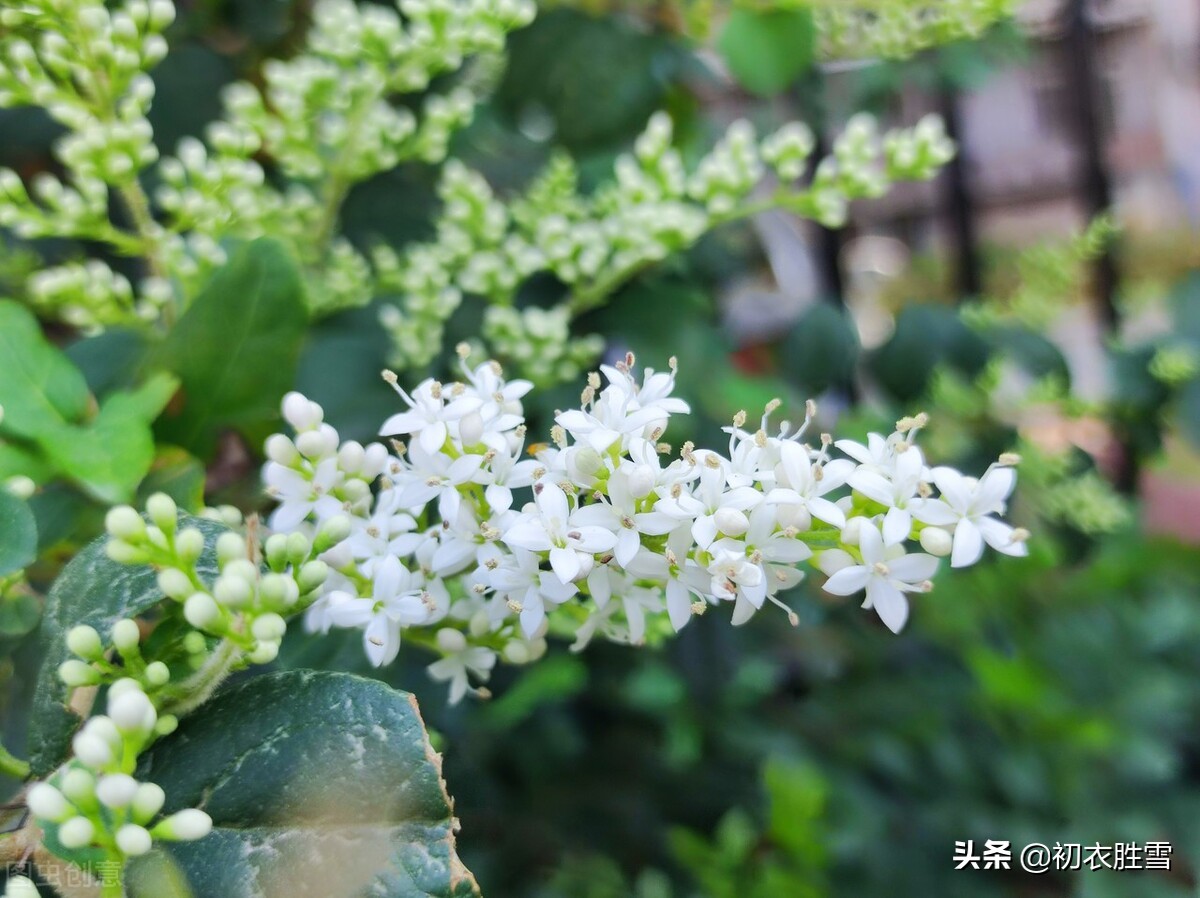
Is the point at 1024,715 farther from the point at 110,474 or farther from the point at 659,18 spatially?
the point at 110,474

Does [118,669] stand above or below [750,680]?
above

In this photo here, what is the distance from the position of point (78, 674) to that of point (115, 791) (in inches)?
2.5

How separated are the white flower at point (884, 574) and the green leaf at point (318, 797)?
0.15 meters

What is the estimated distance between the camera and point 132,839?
0.81 feet

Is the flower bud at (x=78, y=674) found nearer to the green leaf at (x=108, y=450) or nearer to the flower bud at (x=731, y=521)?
the green leaf at (x=108, y=450)

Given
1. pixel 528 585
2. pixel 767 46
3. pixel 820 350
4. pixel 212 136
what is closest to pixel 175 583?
pixel 528 585

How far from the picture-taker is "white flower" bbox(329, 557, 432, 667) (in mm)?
331

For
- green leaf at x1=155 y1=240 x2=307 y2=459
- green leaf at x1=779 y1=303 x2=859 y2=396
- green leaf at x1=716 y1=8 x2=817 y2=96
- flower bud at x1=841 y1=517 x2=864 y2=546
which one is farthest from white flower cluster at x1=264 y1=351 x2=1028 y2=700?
green leaf at x1=716 y1=8 x2=817 y2=96

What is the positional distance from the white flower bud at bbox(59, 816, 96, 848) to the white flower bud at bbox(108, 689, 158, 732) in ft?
0.08

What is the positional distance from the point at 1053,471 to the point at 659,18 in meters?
0.51

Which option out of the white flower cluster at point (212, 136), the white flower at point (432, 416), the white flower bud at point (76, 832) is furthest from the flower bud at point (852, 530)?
the white flower cluster at point (212, 136)

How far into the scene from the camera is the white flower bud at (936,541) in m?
0.32

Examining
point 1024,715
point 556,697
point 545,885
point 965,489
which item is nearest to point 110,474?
point 965,489

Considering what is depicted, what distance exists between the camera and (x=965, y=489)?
0.33 meters
